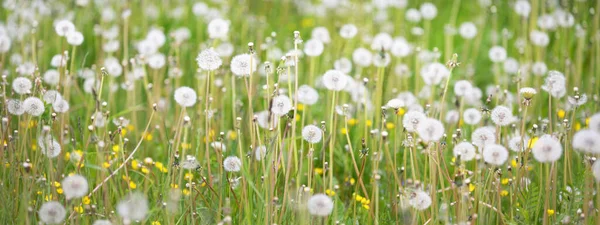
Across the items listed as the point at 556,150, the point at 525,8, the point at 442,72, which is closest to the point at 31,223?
the point at 556,150

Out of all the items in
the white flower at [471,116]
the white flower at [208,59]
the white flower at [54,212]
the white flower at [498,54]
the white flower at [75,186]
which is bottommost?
the white flower at [54,212]

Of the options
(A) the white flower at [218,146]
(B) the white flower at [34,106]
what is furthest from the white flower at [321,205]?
(B) the white flower at [34,106]

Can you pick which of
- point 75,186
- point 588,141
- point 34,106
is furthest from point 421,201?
point 34,106

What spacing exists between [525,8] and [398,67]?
0.83 meters

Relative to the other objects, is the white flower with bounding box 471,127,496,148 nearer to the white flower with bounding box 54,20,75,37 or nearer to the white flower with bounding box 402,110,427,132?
the white flower with bounding box 402,110,427,132

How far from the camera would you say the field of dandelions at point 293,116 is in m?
2.04

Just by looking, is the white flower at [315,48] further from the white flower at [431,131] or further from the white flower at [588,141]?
the white flower at [588,141]

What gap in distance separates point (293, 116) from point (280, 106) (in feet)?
0.18

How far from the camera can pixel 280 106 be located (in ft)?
7.07

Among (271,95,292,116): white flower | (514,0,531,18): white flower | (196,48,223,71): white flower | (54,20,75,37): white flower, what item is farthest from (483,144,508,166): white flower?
(514,0,531,18): white flower

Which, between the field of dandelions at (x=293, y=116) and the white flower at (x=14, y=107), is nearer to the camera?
the field of dandelions at (x=293, y=116)

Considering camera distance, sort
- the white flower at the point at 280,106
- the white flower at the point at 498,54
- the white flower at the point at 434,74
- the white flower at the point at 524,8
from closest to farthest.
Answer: the white flower at the point at 280,106 < the white flower at the point at 434,74 < the white flower at the point at 498,54 < the white flower at the point at 524,8

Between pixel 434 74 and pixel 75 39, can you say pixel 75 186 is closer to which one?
pixel 75 39

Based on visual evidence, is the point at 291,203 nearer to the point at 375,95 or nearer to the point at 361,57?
the point at 375,95
